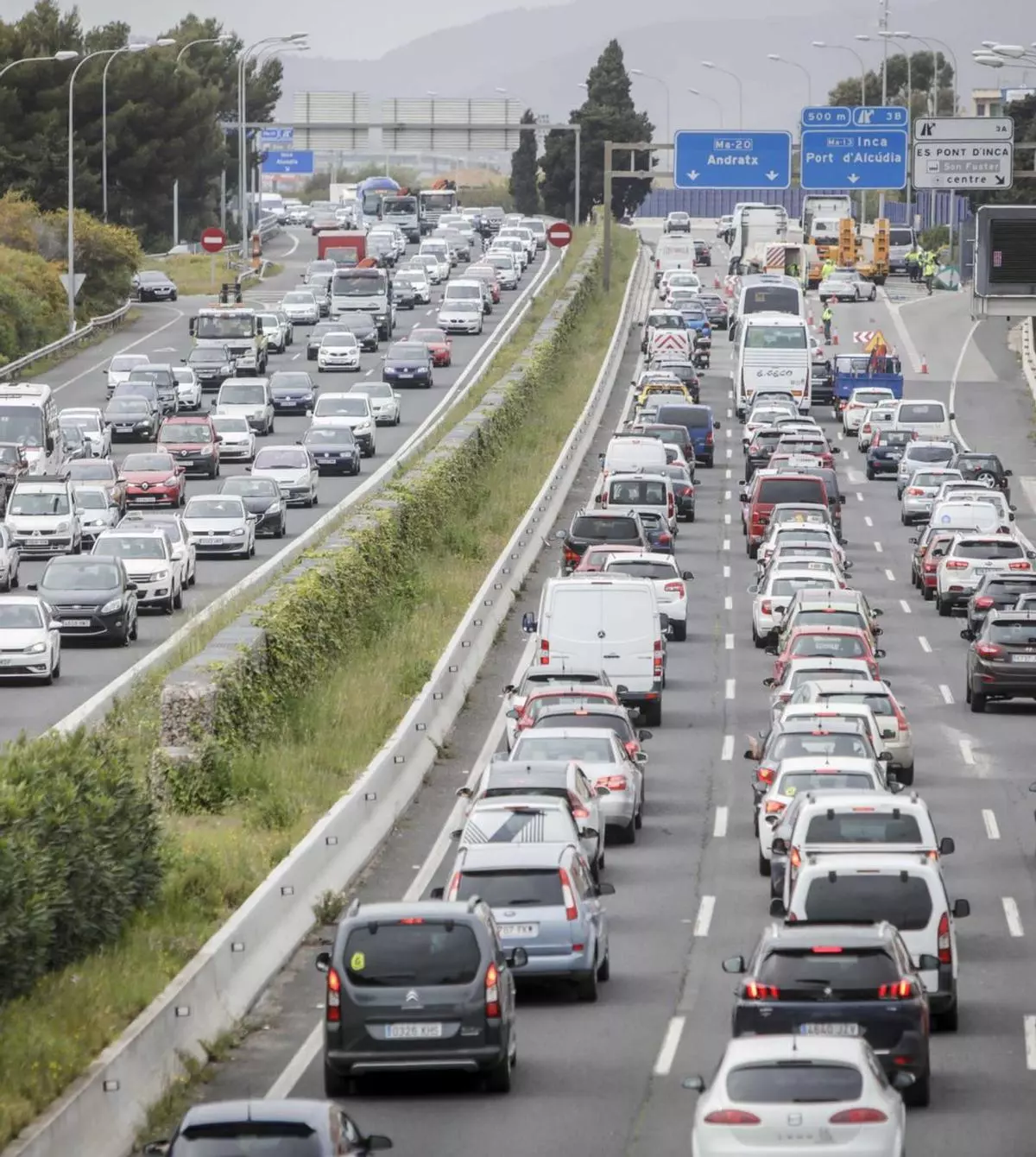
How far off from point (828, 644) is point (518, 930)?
1623 centimetres

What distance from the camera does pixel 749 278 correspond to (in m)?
95.1

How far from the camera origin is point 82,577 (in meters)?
40.0

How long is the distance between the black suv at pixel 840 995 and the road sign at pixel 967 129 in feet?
145

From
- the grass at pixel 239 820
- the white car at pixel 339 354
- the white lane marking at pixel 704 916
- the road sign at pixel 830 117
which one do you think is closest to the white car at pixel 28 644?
the grass at pixel 239 820

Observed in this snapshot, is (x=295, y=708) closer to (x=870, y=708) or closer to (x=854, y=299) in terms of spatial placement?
(x=870, y=708)

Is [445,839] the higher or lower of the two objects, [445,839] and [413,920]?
the lower

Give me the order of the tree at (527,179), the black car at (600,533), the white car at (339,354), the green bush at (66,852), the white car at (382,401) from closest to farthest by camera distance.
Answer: the green bush at (66,852)
the black car at (600,533)
the white car at (382,401)
the white car at (339,354)
the tree at (527,179)

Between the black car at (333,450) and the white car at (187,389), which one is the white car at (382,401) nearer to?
the white car at (187,389)

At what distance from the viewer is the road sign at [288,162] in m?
179

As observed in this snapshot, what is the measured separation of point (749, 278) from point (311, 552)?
5971 centimetres

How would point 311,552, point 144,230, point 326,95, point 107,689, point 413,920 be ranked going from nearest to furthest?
point 413,920 → point 107,689 → point 311,552 → point 144,230 → point 326,95

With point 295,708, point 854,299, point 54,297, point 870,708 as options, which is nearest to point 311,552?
point 295,708

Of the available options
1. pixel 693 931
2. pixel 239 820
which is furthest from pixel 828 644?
pixel 693 931

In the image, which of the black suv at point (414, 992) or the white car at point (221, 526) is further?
the white car at point (221, 526)
